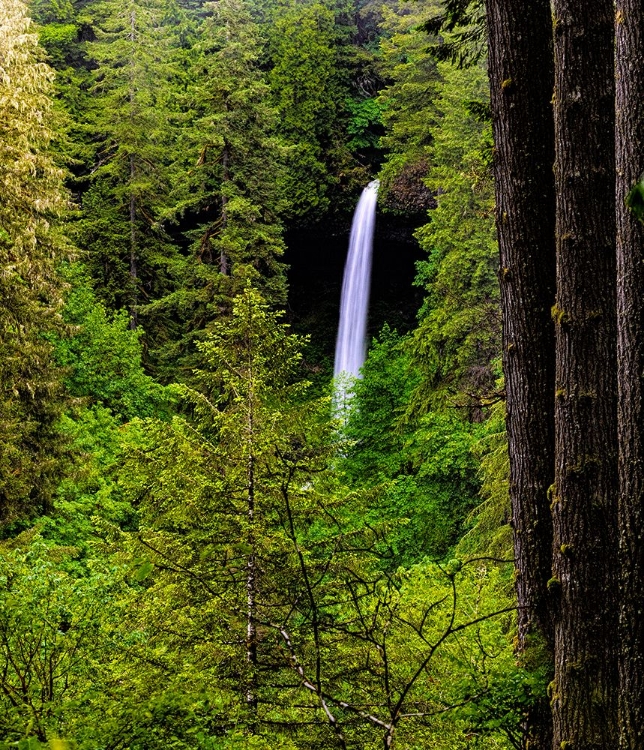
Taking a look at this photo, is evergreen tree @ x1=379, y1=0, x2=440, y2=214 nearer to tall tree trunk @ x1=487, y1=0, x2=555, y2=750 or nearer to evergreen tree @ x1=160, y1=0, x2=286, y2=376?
evergreen tree @ x1=160, y1=0, x2=286, y2=376

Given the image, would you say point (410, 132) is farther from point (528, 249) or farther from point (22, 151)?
point (528, 249)

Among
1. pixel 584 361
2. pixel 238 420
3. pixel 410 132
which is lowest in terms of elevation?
pixel 584 361

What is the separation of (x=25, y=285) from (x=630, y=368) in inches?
419

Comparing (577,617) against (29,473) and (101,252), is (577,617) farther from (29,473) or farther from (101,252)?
(101,252)

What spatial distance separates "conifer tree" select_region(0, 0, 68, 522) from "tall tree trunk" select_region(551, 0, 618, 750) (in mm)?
9402

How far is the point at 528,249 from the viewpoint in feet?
12.7

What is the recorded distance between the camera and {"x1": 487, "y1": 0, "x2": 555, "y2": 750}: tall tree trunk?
3.81 m

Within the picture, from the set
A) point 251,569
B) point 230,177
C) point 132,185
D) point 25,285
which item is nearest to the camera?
point 251,569

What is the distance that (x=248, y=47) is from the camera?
774 inches

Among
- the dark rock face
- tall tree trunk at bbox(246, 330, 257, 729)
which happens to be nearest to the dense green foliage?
tall tree trunk at bbox(246, 330, 257, 729)

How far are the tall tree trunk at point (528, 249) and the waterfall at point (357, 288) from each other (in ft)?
72.7

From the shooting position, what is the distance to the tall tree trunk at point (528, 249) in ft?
12.5

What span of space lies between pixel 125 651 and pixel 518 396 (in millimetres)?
3566

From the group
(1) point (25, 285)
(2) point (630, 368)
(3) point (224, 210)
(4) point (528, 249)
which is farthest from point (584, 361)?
(3) point (224, 210)
